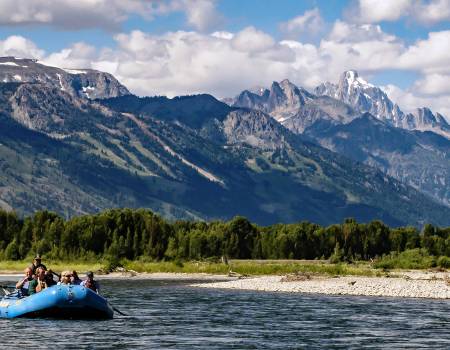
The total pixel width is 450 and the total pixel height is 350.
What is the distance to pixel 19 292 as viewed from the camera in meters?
81.8

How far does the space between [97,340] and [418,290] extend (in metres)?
62.2

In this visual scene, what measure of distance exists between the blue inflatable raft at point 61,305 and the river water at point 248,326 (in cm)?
95

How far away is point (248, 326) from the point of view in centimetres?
7719

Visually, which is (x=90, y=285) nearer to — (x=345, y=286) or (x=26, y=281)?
(x=26, y=281)

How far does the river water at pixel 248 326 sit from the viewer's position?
2571 inches

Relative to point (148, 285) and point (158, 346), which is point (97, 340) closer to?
point (158, 346)

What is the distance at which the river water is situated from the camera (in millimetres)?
65312

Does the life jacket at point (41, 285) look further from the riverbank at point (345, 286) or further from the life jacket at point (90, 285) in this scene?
the riverbank at point (345, 286)

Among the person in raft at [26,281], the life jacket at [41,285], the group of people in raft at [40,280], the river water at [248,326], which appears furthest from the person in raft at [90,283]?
the person in raft at [26,281]

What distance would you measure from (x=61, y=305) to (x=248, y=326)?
49.0 ft

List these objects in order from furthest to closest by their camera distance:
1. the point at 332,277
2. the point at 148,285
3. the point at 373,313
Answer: the point at 332,277 < the point at 148,285 < the point at 373,313

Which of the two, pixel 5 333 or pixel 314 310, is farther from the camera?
pixel 314 310

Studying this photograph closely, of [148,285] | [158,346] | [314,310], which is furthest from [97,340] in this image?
[148,285]

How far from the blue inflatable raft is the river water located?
3.13ft
